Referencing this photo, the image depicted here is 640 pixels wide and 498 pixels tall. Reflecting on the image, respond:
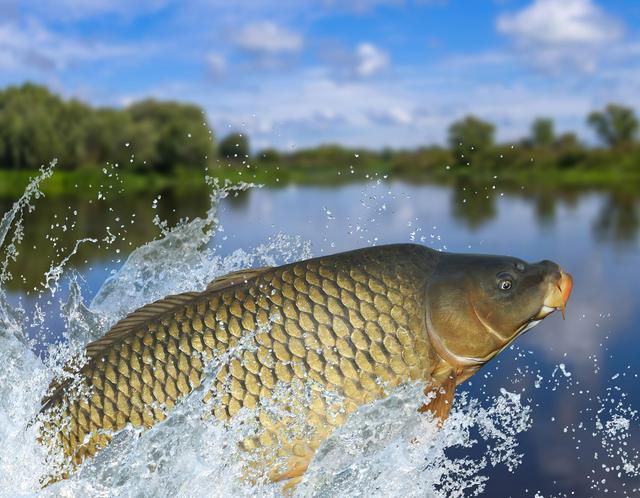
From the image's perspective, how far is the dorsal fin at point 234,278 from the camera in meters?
2.81

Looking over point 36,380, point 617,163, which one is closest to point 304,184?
point 617,163

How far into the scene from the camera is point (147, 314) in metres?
2.83

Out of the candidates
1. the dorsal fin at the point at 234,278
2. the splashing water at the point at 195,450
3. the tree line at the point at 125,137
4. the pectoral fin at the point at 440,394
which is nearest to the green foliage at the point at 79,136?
the tree line at the point at 125,137

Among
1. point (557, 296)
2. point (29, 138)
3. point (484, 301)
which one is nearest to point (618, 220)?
point (557, 296)

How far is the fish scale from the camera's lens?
8.57 ft

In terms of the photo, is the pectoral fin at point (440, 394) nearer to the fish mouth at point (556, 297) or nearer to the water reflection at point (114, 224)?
the fish mouth at point (556, 297)

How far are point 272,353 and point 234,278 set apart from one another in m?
0.36

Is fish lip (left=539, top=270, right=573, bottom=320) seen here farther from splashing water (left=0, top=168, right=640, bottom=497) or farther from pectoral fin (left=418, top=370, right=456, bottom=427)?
splashing water (left=0, top=168, right=640, bottom=497)

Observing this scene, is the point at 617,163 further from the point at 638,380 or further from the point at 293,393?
the point at 293,393

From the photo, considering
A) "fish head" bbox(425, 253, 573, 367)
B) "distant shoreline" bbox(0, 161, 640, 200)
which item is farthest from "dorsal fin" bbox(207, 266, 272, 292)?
"distant shoreline" bbox(0, 161, 640, 200)

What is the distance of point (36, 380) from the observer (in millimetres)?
3188

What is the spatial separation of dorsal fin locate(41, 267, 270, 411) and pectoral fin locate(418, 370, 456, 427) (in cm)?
75

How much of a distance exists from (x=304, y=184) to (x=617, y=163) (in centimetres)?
2390

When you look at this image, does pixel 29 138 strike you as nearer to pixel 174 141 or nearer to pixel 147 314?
pixel 174 141
